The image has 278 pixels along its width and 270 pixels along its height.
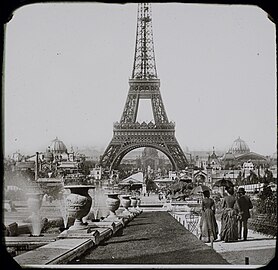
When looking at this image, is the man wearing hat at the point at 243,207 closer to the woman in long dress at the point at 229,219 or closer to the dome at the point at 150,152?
the woman in long dress at the point at 229,219

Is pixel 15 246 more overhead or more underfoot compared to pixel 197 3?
more underfoot

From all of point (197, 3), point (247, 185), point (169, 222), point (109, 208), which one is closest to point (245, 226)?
point (247, 185)

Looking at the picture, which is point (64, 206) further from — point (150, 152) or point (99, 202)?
point (150, 152)

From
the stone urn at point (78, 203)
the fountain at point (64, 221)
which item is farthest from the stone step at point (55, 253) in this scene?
the stone urn at point (78, 203)

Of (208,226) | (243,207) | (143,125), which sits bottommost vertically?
(208,226)

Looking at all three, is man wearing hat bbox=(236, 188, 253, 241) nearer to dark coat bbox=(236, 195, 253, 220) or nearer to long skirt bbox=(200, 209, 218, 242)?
dark coat bbox=(236, 195, 253, 220)

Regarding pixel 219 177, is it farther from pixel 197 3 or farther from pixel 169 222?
pixel 197 3

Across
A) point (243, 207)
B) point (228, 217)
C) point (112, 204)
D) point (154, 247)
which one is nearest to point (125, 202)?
point (112, 204)
